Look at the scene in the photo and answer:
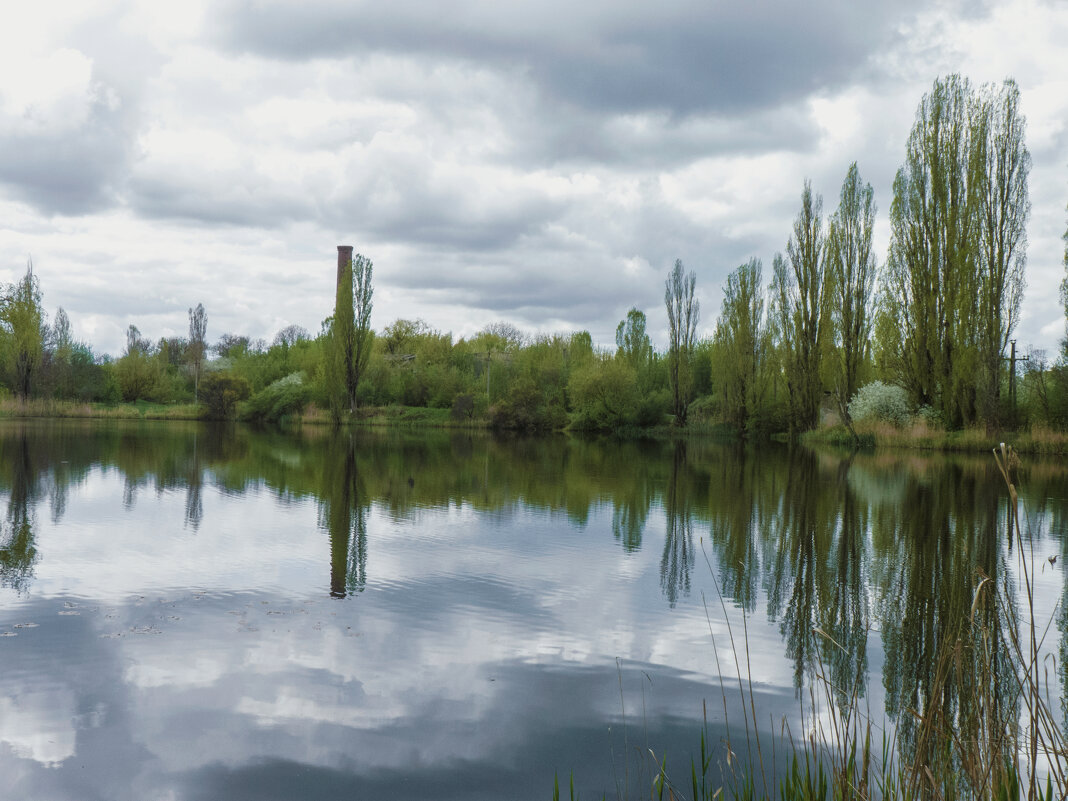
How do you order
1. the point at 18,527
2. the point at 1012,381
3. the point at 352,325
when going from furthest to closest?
the point at 352,325 < the point at 1012,381 < the point at 18,527

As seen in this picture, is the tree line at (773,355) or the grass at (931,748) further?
the tree line at (773,355)

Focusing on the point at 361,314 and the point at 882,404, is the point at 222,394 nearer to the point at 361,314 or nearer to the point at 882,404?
the point at 361,314

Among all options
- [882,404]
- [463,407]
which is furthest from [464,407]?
[882,404]

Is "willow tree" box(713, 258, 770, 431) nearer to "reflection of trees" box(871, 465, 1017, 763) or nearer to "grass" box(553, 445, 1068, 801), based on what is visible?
"reflection of trees" box(871, 465, 1017, 763)

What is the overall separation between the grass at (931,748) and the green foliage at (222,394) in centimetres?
4894

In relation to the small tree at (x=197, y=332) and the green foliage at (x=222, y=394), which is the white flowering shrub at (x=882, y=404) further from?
the small tree at (x=197, y=332)

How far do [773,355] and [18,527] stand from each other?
31.6 m

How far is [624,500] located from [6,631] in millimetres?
8689

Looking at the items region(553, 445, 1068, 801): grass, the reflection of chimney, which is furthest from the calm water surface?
the reflection of chimney

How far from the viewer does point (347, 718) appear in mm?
3711

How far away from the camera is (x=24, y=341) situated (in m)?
37.7

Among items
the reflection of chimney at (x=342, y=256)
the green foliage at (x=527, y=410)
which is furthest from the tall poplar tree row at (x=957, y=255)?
the reflection of chimney at (x=342, y=256)

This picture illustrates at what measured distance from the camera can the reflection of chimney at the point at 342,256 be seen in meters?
46.3

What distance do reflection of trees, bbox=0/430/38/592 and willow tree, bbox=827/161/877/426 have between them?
2551 cm
